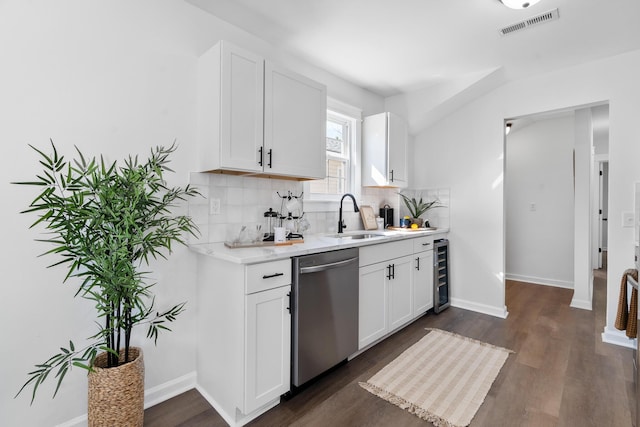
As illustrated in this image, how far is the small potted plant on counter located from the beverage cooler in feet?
1.28

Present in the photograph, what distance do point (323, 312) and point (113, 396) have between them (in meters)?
1.18

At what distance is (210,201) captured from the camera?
218 centimetres

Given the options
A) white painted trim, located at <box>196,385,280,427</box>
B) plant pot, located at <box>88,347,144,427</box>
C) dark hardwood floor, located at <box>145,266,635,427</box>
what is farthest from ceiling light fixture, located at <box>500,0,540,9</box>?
plant pot, located at <box>88,347,144,427</box>

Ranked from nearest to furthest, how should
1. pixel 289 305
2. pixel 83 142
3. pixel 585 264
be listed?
pixel 83 142 → pixel 289 305 → pixel 585 264

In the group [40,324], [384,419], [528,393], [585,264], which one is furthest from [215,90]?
[585,264]

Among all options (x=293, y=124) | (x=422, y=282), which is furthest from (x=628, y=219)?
(x=293, y=124)

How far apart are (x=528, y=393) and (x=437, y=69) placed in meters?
2.92

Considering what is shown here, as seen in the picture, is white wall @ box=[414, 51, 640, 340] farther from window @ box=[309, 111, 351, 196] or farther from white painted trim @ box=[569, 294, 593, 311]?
window @ box=[309, 111, 351, 196]

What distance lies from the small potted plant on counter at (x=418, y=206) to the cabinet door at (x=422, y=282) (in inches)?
23.1

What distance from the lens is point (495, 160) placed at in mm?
3426

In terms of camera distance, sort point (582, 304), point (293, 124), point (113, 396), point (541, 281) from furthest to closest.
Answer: point (541, 281), point (582, 304), point (293, 124), point (113, 396)

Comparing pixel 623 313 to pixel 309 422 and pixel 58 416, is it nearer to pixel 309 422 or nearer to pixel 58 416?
pixel 309 422

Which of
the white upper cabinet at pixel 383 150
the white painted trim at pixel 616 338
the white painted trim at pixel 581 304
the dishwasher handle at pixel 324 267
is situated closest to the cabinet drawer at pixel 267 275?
the dishwasher handle at pixel 324 267

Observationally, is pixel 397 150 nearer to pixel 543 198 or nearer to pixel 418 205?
pixel 418 205
